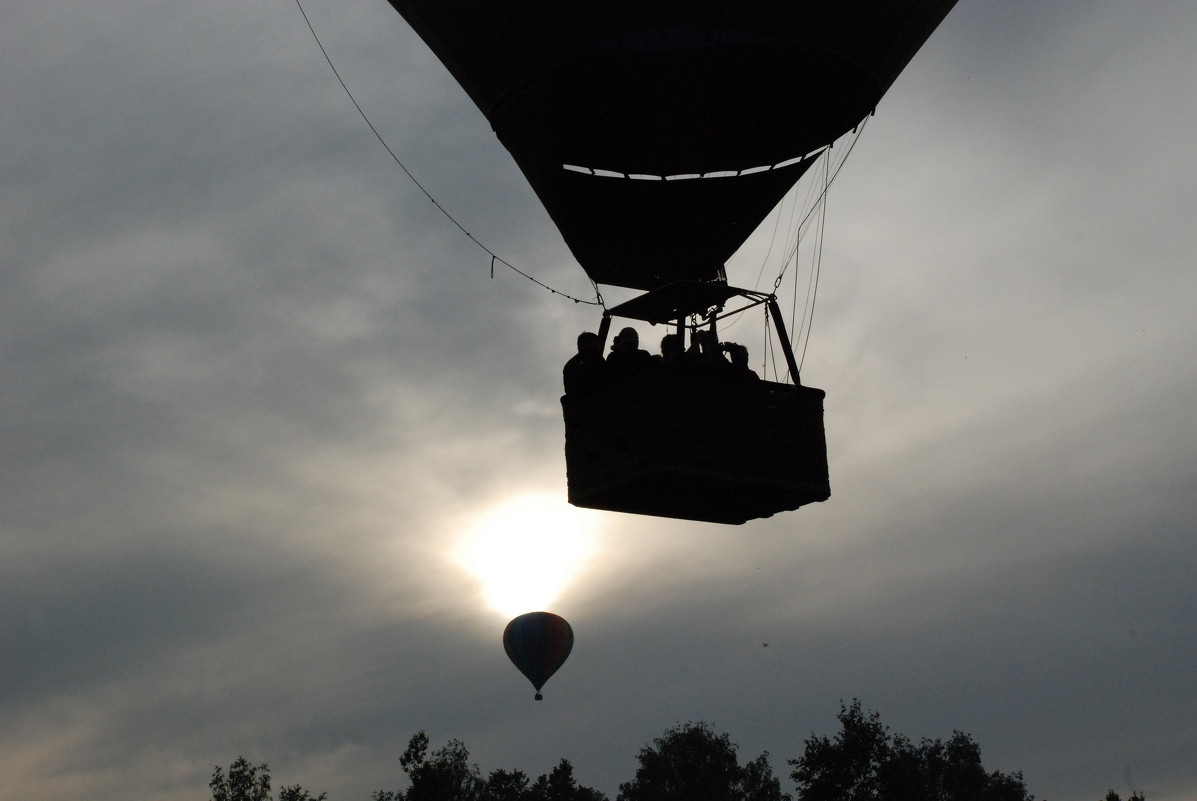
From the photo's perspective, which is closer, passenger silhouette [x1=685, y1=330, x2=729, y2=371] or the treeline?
passenger silhouette [x1=685, y1=330, x2=729, y2=371]

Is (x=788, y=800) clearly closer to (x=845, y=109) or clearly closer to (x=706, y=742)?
(x=706, y=742)

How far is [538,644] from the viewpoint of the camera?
3042 cm

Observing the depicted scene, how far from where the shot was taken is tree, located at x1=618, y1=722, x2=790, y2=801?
64.8 m

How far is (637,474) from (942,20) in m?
5.40

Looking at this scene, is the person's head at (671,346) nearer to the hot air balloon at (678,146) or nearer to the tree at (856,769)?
the hot air balloon at (678,146)

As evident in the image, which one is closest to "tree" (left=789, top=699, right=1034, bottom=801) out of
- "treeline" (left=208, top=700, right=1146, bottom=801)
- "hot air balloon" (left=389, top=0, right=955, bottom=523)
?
"treeline" (left=208, top=700, right=1146, bottom=801)

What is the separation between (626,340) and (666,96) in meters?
2.18

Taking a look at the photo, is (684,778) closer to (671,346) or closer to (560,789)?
(560,789)

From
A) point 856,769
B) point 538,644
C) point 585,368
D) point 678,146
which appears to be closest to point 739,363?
point 585,368

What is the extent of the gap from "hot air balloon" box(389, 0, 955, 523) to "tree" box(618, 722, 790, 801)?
55.1 m

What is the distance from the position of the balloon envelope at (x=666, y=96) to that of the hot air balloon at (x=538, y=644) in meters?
18.3

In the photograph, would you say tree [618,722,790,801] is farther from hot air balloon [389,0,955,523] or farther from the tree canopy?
hot air balloon [389,0,955,523]

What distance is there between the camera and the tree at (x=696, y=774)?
64.8m

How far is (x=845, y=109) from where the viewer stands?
1230cm
